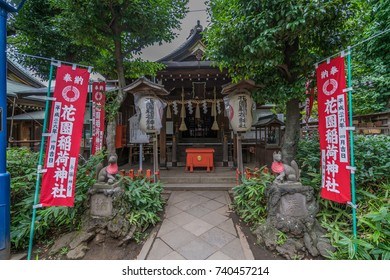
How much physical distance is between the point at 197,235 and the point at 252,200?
1.53 metres

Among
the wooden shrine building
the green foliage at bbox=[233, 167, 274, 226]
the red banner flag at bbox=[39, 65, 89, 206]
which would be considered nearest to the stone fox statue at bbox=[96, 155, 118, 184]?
the red banner flag at bbox=[39, 65, 89, 206]

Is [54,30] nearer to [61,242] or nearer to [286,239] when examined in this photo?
[61,242]

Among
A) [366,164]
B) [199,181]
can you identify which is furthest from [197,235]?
[366,164]

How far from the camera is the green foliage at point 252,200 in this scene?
12.0ft

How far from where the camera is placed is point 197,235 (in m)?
3.40

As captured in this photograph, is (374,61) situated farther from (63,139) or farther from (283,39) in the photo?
(63,139)

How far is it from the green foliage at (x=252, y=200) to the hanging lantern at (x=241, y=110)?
1450mm

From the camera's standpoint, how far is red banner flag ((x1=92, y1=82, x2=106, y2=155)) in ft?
16.5

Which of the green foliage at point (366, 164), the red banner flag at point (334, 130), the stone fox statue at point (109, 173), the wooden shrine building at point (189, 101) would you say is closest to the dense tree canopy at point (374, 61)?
the green foliage at point (366, 164)

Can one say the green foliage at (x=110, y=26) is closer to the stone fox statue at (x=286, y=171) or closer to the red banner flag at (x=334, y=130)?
the red banner flag at (x=334, y=130)

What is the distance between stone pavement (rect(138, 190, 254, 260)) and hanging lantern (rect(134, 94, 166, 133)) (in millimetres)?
2296

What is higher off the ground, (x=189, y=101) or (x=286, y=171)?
(x=189, y=101)

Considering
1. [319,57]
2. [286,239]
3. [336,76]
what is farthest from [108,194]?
[319,57]

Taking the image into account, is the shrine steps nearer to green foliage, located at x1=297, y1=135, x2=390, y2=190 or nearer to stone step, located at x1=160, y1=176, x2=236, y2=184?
stone step, located at x1=160, y1=176, x2=236, y2=184
